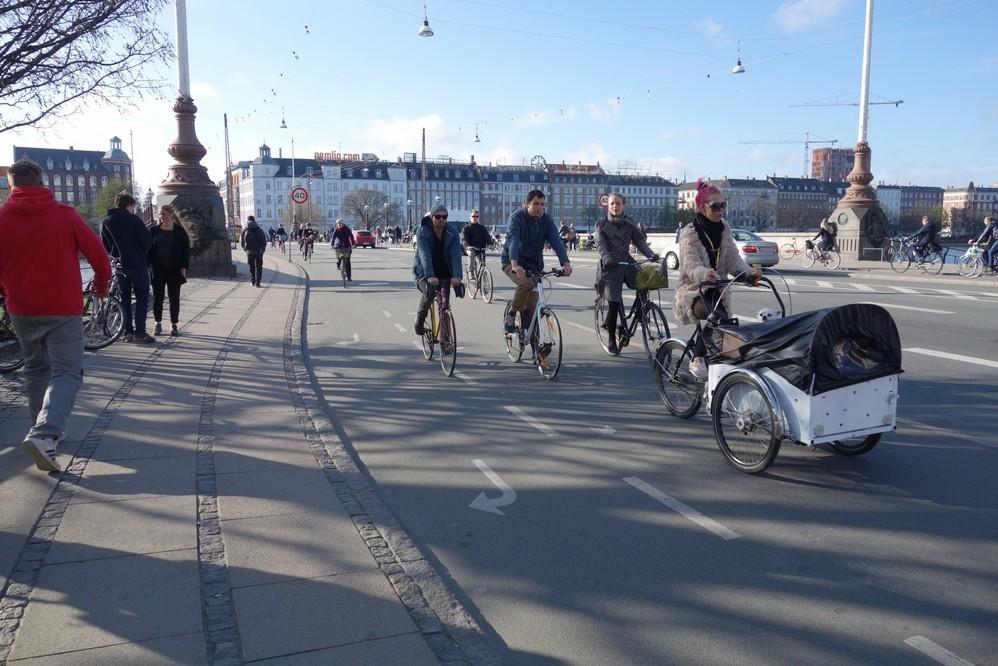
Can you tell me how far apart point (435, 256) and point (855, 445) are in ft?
15.9

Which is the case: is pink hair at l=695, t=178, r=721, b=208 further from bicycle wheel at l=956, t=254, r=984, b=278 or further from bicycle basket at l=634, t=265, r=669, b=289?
bicycle wheel at l=956, t=254, r=984, b=278

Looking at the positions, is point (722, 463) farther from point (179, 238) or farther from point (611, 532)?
point (179, 238)

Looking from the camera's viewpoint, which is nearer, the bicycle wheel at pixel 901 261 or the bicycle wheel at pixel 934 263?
the bicycle wheel at pixel 934 263

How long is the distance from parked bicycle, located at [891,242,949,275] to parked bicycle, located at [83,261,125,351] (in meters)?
22.8

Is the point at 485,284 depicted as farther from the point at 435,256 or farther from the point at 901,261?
the point at 901,261

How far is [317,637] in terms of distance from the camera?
10.1ft

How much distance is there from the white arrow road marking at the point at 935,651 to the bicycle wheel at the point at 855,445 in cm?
236

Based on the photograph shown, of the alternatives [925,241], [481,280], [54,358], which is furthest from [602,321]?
[925,241]

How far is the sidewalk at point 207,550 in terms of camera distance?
306 cm

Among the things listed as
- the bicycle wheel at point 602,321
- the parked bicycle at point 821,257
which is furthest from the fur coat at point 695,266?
the parked bicycle at point 821,257

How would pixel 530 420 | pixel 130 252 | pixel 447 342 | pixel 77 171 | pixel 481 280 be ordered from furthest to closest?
pixel 77 171
pixel 481 280
pixel 130 252
pixel 447 342
pixel 530 420

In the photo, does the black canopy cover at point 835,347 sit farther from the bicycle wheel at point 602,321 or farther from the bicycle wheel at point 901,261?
the bicycle wheel at point 901,261

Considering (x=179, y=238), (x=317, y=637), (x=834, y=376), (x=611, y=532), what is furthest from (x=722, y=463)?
(x=179, y=238)

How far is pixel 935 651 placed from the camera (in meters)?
3.00
